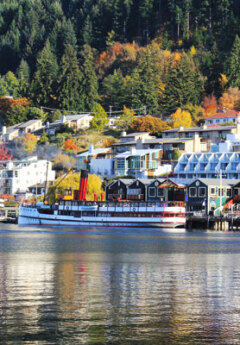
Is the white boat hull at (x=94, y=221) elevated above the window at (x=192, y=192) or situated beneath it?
situated beneath

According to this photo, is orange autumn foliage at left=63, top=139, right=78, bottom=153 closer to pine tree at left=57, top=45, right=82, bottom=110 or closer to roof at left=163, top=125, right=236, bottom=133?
roof at left=163, top=125, right=236, bottom=133

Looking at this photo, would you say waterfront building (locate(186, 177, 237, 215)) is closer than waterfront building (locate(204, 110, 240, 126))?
Yes

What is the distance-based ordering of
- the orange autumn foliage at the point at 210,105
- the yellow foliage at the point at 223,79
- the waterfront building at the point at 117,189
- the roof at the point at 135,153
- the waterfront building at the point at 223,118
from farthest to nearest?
the yellow foliage at the point at 223,79 < the orange autumn foliage at the point at 210,105 < the waterfront building at the point at 223,118 < the roof at the point at 135,153 < the waterfront building at the point at 117,189

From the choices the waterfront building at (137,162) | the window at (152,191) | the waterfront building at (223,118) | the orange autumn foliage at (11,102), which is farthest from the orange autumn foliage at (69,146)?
the window at (152,191)

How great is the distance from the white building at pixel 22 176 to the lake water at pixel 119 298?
8520 centimetres

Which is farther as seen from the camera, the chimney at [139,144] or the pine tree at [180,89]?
the pine tree at [180,89]

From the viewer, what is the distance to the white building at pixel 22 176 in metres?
138

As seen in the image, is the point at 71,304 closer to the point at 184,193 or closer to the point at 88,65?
the point at 184,193

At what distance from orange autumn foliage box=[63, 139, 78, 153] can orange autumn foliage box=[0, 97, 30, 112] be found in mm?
31656

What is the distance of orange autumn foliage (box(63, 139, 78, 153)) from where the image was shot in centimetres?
14600

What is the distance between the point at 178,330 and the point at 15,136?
141713 millimetres

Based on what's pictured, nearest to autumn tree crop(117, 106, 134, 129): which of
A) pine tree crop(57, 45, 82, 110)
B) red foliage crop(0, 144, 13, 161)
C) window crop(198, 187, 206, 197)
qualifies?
pine tree crop(57, 45, 82, 110)

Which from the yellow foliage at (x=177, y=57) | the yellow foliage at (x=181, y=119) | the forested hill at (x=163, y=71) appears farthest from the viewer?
the yellow foliage at (x=177, y=57)

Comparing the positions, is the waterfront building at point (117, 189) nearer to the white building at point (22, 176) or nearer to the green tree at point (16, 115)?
the white building at point (22, 176)
